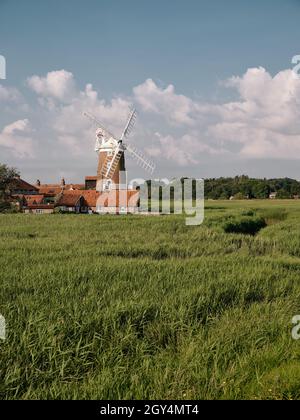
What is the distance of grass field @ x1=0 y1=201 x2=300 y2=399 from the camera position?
4035mm

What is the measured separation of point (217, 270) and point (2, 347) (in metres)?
5.43

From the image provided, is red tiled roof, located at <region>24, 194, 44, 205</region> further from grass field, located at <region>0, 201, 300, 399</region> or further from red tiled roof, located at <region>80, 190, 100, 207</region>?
grass field, located at <region>0, 201, 300, 399</region>

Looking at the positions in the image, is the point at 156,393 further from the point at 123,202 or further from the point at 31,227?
the point at 123,202

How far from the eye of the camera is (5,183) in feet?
146

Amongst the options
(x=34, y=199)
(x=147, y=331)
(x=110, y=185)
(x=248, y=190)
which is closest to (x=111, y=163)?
(x=110, y=185)

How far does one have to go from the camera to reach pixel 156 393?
12.9ft

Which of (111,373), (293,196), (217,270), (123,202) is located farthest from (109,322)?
(293,196)

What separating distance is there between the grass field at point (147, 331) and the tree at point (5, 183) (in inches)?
1459

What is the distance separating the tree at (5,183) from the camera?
4422 cm

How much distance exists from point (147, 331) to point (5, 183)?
42.3 m

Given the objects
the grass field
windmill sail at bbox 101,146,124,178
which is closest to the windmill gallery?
windmill sail at bbox 101,146,124,178

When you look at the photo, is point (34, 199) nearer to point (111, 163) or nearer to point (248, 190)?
point (111, 163)

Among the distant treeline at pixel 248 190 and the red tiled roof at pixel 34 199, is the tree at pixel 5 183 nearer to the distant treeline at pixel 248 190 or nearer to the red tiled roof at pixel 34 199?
the red tiled roof at pixel 34 199

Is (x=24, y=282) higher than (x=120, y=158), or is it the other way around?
(x=120, y=158)
